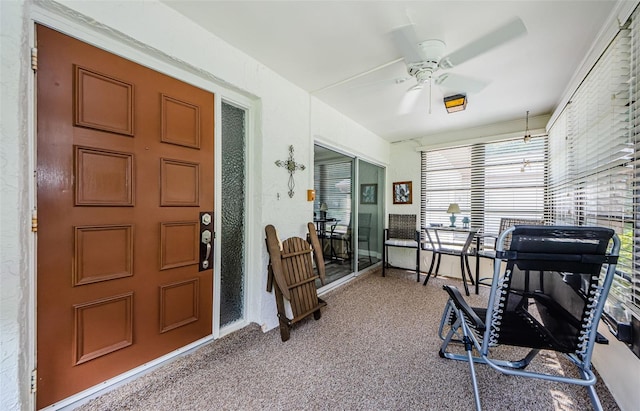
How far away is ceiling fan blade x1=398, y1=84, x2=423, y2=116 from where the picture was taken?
280 centimetres

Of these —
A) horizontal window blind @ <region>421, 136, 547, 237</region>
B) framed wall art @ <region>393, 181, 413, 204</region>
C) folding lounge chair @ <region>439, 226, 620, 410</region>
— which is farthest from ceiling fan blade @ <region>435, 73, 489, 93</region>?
framed wall art @ <region>393, 181, 413, 204</region>

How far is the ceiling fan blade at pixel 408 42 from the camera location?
1.60 meters

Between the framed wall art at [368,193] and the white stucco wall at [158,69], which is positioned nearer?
the white stucco wall at [158,69]

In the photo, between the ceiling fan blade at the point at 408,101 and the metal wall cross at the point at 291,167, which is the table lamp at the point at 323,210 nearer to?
the metal wall cross at the point at 291,167

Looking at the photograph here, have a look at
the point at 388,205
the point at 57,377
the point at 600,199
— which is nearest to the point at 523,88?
the point at 600,199

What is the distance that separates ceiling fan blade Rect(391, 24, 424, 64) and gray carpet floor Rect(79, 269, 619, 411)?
7.66 ft

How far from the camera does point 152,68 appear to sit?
170 centimetres

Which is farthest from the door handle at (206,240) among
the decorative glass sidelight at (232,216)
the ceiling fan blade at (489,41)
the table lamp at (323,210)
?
the ceiling fan blade at (489,41)

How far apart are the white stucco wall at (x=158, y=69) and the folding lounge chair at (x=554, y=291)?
1785mm

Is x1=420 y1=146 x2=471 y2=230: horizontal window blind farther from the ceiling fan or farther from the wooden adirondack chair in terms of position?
the wooden adirondack chair

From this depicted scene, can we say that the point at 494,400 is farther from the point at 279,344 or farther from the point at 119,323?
the point at 119,323

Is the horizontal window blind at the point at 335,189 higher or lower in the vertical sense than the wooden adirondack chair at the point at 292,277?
higher

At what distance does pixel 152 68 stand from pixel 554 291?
2.94 meters

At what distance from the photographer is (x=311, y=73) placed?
97.7 inches
